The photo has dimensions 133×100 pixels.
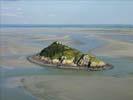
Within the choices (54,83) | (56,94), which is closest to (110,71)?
(54,83)

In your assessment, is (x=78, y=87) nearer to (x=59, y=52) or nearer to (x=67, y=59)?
(x=67, y=59)

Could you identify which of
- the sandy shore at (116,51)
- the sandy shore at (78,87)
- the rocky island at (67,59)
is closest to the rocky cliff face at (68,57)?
the rocky island at (67,59)

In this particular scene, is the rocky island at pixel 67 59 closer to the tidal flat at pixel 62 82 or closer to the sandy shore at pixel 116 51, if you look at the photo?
the tidal flat at pixel 62 82

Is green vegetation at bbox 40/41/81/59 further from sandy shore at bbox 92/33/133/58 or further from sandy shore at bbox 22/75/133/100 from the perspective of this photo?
sandy shore at bbox 92/33/133/58

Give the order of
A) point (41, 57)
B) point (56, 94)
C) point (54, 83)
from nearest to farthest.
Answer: point (56, 94)
point (54, 83)
point (41, 57)

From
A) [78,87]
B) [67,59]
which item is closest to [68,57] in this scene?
[67,59]

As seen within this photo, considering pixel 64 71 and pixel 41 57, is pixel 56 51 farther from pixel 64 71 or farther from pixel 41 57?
pixel 64 71
